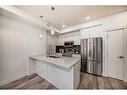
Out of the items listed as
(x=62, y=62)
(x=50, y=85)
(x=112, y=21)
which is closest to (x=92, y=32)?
(x=112, y=21)

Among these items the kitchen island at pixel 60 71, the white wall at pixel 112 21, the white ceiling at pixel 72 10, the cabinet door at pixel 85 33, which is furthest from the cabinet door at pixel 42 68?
the white wall at pixel 112 21

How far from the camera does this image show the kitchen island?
2.01 meters

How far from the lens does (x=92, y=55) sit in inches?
141

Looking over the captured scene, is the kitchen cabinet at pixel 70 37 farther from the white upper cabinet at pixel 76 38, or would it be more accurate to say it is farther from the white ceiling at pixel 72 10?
the white ceiling at pixel 72 10

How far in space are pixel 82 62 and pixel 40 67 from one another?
6.64 ft

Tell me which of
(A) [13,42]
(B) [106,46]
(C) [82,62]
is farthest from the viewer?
(C) [82,62]

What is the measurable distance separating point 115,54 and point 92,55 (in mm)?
865

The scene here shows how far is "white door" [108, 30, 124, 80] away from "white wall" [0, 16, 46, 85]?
3362 millimetres

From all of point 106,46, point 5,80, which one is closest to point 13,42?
point 5,80

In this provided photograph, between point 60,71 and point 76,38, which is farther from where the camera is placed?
point 76,38

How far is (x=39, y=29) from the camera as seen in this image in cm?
416

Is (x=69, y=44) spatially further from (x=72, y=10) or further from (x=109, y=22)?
(x=72, y=10)

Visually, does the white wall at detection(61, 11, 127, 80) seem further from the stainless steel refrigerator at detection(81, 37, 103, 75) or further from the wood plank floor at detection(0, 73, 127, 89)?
the wood plank floor at detection(0, 73, 127, 89)
